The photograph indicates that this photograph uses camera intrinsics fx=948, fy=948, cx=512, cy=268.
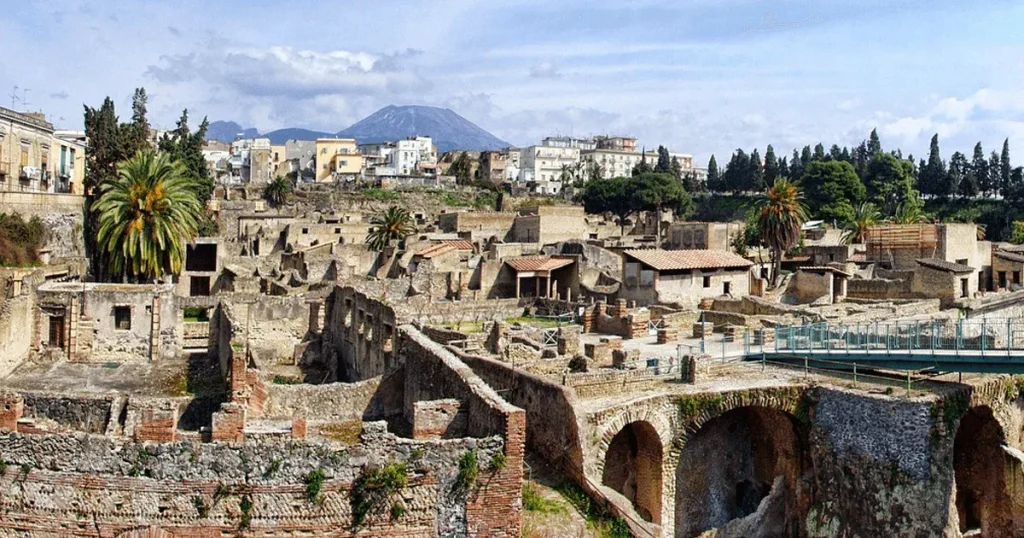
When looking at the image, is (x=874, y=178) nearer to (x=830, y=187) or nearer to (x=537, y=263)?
(x=830, y=187)

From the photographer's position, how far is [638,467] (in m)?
21.0

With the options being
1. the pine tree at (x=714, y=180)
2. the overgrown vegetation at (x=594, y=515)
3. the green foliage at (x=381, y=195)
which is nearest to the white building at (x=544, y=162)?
the pine tree at (x=714, y=180)

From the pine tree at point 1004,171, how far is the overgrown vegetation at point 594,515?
106m

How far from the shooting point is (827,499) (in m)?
21.2

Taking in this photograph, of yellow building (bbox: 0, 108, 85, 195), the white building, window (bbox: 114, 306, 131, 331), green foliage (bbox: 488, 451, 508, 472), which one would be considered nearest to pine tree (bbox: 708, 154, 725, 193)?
the white building

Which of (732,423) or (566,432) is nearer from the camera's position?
(566,432)

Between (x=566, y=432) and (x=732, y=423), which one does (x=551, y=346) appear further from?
(x=566, y=432)

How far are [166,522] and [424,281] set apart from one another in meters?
34.6

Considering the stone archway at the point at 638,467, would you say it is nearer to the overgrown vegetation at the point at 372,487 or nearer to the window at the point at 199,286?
the overgrown vegetation at the point at 372,487

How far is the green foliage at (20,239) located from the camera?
37.9 meters

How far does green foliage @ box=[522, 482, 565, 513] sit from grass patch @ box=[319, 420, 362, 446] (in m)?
3.46

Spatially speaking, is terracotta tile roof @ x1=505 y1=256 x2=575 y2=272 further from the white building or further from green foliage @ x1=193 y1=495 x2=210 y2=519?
the white building

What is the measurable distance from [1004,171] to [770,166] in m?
30.2

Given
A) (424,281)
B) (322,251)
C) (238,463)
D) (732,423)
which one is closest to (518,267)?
(424,281)
